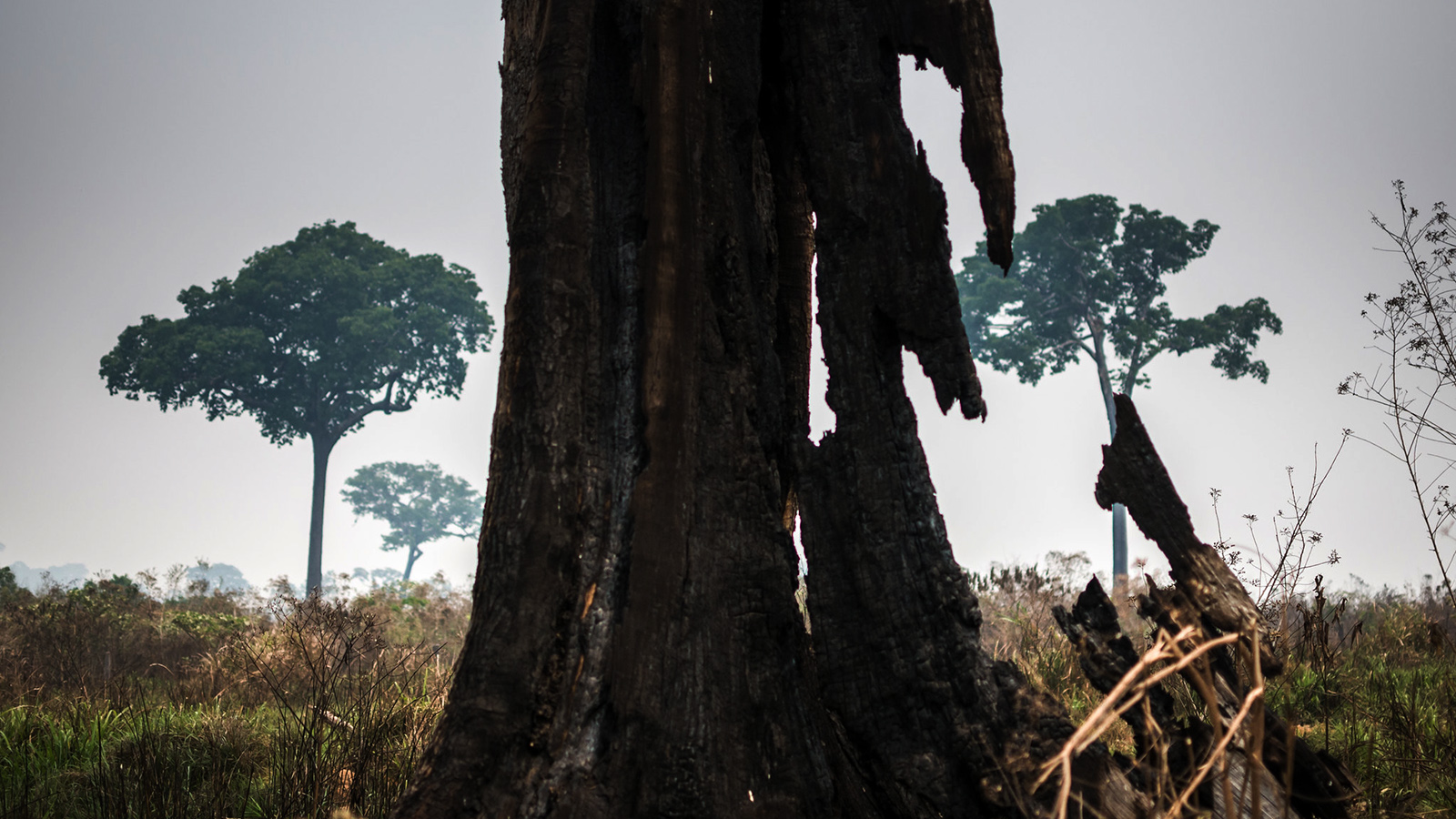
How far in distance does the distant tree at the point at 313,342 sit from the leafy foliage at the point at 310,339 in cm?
3

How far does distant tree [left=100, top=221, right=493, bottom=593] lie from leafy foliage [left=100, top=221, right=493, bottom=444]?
3cm

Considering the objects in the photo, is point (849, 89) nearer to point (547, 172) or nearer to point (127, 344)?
point (547, 172)

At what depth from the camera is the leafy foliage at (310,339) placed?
2655 centimetres

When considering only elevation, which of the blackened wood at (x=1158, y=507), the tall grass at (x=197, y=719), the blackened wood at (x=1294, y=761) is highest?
the blackened wood at (x=1158, y=507)

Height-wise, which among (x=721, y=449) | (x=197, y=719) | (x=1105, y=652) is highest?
(x=721, y=449)

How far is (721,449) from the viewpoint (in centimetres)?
222

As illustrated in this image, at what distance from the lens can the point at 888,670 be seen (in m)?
2.19

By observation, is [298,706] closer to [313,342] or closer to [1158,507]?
[1158,507]

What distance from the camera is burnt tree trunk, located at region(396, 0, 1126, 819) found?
6.57ft

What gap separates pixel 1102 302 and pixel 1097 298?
0.79 ft

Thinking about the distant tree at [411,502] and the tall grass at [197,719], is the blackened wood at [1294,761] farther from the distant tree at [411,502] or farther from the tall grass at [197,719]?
the distant tree at [411,502]

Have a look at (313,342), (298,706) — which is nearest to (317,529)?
(313,342)

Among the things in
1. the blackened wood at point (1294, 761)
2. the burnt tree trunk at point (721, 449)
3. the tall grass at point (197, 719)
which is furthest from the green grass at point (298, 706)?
the burnt tree trunk at point (721, 449)

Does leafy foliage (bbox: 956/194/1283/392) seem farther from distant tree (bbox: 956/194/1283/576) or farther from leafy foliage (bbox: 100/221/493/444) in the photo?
leafy foliage (bbox: 100/221/493/444)
